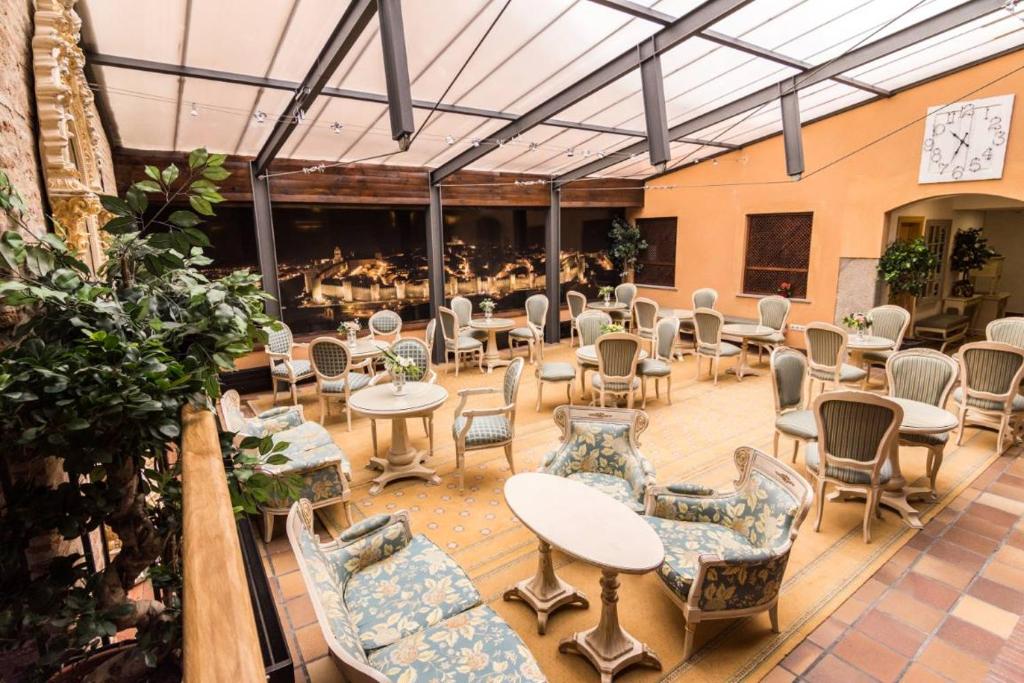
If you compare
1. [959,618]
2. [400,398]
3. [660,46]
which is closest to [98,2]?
[400,398]

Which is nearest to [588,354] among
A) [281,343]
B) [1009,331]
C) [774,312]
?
[774,312]

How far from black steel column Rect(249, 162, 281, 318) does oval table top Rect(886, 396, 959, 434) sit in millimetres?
6401

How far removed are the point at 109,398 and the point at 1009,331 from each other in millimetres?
7171

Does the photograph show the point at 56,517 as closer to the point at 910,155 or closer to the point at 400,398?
the point at 400,398

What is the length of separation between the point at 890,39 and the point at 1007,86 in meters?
2.18

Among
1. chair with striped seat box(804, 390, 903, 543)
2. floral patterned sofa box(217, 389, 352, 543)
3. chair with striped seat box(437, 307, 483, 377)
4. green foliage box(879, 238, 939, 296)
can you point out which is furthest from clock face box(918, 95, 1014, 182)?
floral patterned sofa box(217, 389, 352, 543)

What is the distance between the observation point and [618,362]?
5219 millimetres

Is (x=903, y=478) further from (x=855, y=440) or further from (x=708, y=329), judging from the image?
(x=708, y=329)

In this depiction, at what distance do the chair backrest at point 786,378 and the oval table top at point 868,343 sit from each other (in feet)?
6.17

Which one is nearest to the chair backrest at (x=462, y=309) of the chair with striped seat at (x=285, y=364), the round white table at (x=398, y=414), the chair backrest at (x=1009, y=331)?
the chair with striped seat at (x=285, y=364)

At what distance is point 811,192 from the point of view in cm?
754

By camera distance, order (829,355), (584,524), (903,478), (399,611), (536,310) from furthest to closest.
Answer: (536,310), (829,355), (903,478), (584,524), (399,611)

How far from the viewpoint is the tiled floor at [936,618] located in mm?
2281

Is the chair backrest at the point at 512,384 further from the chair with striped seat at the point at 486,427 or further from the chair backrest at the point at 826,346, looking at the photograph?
the chair backrest at the point at 826,346
